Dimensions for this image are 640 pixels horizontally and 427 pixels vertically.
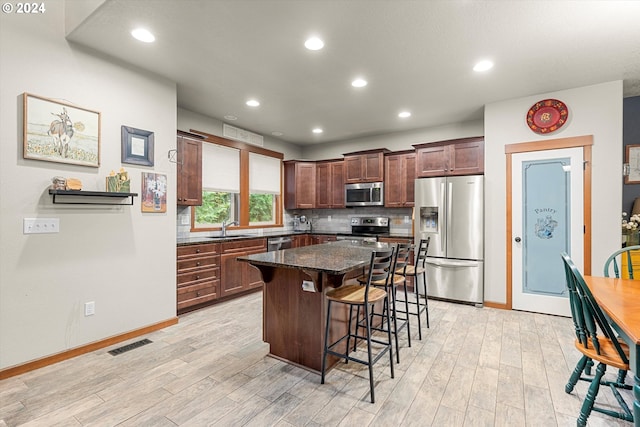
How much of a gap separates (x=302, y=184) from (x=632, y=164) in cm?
502

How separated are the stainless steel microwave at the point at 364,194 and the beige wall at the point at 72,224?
10.8ft

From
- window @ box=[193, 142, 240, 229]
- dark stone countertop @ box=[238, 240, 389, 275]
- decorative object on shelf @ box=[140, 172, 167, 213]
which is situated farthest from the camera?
window @ box=[193, 142, 240, 229]

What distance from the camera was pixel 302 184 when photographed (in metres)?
6.31

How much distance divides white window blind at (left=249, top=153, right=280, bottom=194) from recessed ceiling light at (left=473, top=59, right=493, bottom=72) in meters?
3.87

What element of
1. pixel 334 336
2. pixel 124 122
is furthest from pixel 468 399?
pixel 124 122

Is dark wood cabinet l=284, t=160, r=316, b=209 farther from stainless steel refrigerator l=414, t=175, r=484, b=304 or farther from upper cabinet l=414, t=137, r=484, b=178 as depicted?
stainless steel refrigerator l=414, t=175, r=484, b=304

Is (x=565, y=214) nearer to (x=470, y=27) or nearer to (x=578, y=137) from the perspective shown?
(x=578, y=137)

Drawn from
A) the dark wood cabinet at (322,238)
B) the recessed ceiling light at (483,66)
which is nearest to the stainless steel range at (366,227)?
the dark wood cabinet at (322,238)

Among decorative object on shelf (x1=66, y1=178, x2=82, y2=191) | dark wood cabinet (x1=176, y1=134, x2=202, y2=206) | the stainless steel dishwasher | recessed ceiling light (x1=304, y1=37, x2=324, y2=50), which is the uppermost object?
recessed ceiling light (x1=304, y1=37, x2=324, y2=50)

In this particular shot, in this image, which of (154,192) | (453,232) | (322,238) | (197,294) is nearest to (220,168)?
(154,192)

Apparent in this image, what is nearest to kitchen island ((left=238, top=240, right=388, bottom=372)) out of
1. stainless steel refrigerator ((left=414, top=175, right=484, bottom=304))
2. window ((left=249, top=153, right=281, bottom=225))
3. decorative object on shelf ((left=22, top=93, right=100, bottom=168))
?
decorative object on shelf ((left=22, top=93, right=100, bottom=168))

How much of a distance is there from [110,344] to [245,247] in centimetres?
209

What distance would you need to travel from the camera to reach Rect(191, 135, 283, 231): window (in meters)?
4.89

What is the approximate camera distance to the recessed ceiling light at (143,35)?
2.54 m
